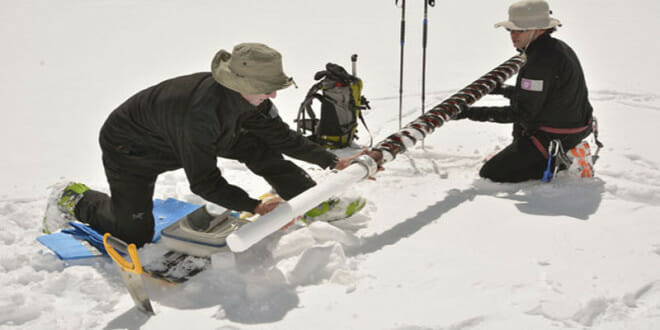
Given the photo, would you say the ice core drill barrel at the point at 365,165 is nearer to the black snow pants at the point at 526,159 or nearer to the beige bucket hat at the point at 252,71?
the black snow pants at the point at 526,159

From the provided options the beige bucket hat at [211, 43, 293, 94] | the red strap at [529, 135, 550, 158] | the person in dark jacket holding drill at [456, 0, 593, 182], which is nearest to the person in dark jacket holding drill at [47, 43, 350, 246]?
the beige bucket hat at [211, 43, 293, 94]

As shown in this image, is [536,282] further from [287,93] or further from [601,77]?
[601,77]

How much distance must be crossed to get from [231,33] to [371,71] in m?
3.73

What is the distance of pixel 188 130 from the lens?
307 cm

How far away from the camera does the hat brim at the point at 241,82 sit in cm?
297

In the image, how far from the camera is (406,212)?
410 cm

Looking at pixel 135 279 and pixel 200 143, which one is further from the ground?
pixel 200 143

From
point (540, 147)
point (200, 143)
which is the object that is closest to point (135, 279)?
point (200, 143)

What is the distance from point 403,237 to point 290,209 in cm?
89

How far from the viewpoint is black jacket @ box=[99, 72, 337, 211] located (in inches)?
121

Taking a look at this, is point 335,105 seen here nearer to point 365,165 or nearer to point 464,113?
point 464,113

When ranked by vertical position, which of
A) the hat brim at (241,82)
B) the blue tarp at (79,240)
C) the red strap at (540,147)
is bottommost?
the blue tarp at (79,240)

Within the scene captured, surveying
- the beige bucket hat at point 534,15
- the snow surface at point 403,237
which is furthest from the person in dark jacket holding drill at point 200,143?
the beige bucket hat at point 534,15

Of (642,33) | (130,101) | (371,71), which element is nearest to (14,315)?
(130,101)
